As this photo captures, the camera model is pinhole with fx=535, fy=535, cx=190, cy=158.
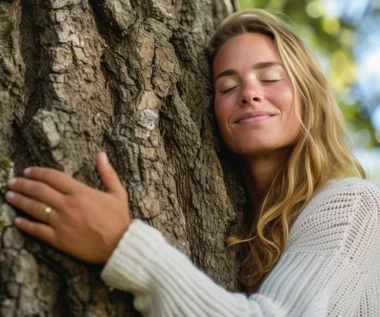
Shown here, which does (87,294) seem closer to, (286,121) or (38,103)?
(38,103)

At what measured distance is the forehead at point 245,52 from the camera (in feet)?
9.37

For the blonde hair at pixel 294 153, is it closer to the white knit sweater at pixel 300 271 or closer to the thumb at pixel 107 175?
the white knit sweater at pixel 300 271

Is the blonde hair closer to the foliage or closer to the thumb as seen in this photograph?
the thumb

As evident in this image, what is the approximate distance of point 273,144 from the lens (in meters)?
2.72

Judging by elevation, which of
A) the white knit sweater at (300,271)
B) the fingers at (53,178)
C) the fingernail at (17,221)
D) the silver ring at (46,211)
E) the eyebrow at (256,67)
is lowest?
the white knit sweater at (300,271)

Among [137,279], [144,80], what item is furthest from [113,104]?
[137,279]

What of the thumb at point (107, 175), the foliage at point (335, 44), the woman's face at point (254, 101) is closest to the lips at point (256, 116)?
the woman's face at point (254, 101)

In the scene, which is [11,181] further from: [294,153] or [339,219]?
[294,153]

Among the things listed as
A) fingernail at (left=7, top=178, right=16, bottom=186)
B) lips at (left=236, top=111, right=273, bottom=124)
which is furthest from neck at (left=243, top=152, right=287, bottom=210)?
fingernail at (left=7, top=178, right=16, bottom=186)

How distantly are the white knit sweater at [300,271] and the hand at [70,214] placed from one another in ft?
0.21

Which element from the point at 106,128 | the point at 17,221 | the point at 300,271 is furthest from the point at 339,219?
the point at 17,221

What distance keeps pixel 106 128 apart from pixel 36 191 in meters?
0.51

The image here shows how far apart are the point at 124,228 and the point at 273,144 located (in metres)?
1.08

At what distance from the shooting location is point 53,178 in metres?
1.92
